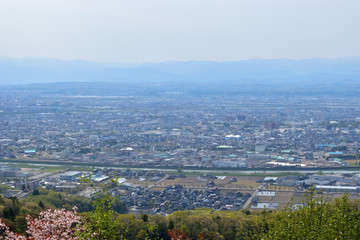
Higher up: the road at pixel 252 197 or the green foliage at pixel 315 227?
the green foliage at pixel 315 227

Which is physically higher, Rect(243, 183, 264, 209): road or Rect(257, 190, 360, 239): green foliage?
Rect(257, 190, 360, 239): green foliage

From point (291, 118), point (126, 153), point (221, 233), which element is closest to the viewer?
point (221, 233)

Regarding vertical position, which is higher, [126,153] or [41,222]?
[41,222]

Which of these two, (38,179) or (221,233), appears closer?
(221,233)

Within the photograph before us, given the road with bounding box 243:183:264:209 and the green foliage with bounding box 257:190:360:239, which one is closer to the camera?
the green foliage with bounding box 257:190:360:239

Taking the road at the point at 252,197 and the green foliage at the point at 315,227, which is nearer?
the green foliage at the point at 315,227

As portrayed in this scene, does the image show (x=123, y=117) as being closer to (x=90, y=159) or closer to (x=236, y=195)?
(x=90, y=159)

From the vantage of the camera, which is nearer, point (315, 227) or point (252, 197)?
point (315, 227)

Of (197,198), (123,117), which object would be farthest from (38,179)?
(123,117)

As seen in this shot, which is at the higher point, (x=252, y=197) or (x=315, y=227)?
(x=315, y=227)

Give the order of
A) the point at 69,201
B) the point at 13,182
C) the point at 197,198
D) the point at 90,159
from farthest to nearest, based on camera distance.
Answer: the point at 90,159 < the point at 13,182 < the point at 197,198 < the point at 69,201
